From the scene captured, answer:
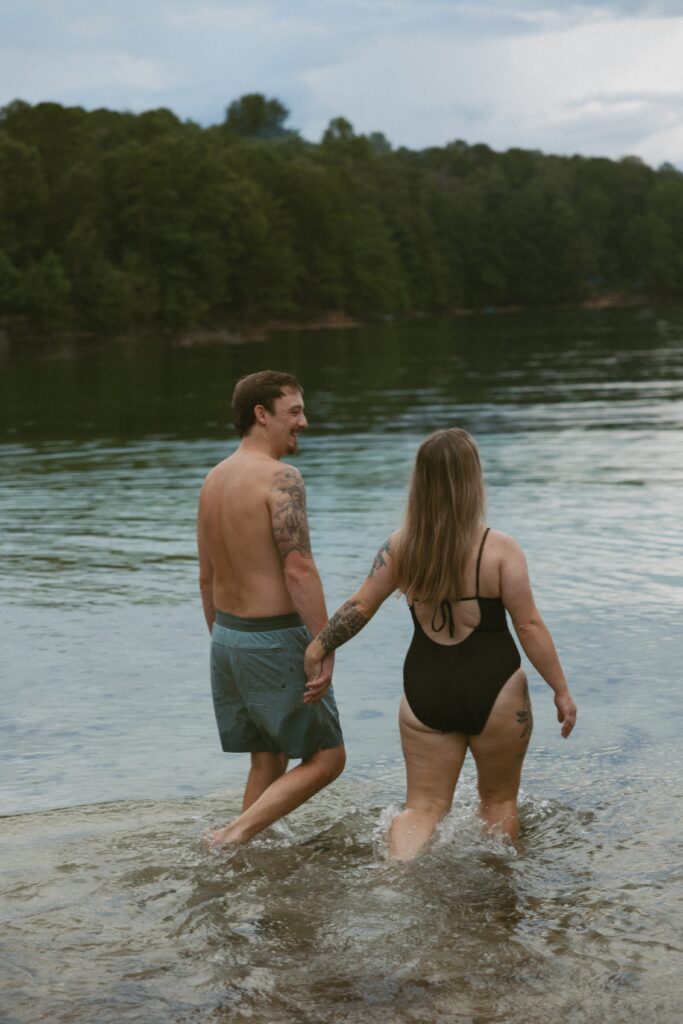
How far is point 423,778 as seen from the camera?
18.1ft

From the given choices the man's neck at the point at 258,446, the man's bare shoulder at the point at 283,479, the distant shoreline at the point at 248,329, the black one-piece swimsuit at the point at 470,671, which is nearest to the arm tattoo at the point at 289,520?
the man's bare shoulder at the point at 283,479

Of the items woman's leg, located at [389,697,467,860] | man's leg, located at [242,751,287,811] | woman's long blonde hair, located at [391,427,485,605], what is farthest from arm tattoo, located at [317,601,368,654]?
man's leg, located at [242,751,287,811]

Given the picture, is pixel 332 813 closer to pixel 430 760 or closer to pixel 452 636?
pixel 430 760

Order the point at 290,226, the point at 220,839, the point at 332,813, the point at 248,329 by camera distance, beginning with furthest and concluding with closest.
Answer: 1. the point at 290,226
2. the point at 248,329
3. the point at 332,813
4. the point at 220,839

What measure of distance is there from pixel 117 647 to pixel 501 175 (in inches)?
6006

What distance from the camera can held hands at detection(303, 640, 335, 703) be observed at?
5453mm

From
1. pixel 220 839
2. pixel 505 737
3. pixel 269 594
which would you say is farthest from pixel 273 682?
pixel 505 737

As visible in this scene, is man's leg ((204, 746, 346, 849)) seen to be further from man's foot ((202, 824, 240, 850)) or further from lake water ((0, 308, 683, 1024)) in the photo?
lake water ((0, 308, 683, 1024))

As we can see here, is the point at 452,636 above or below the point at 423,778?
above

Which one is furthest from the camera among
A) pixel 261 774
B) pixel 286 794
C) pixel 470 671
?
pixel 261 774

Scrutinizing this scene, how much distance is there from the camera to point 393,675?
9.01 meters

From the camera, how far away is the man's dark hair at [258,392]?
5.60 m

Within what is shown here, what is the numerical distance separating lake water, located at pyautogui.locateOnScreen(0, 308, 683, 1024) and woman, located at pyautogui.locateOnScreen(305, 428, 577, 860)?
0.35m

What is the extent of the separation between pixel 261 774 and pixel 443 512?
1.49m
